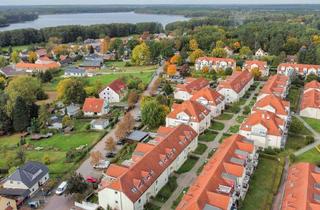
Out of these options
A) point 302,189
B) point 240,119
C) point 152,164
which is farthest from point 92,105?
point 302,189

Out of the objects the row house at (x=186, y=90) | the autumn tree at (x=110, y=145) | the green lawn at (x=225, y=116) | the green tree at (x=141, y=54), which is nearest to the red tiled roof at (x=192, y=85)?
the row house at (x=186, y=90)

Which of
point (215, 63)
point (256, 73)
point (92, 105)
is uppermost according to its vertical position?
point (215, 63)

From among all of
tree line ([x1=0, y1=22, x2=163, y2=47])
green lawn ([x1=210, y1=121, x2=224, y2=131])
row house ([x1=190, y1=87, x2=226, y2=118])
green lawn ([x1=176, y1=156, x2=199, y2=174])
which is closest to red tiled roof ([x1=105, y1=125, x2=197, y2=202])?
green lawn ([x1=176, y1=156, x2=199, y2=174])

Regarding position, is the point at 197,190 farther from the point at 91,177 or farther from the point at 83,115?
the point at 83,115

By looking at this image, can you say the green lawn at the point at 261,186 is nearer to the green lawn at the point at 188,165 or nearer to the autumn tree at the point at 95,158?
the green lawn at the point at 188,165

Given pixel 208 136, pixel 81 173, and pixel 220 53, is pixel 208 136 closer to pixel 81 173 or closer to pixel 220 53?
pixel 81 173

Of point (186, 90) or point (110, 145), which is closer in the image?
point (110, 145)
